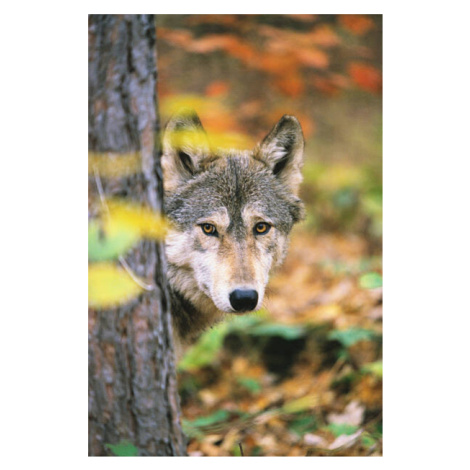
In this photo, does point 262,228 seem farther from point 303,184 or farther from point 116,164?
point 116,164

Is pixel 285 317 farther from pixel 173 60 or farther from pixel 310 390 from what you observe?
pixel 173 60

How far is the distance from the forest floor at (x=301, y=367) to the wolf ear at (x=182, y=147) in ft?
2.71

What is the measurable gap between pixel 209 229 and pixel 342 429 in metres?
1.53

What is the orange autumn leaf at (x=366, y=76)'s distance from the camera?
3186 millimetres

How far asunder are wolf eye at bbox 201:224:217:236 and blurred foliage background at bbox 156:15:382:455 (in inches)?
22.6

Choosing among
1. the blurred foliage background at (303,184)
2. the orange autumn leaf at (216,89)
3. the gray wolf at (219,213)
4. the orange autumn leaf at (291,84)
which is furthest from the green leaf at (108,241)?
the orange autumn leaf at (291,84)

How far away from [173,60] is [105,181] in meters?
1.18

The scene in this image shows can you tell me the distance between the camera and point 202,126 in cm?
290

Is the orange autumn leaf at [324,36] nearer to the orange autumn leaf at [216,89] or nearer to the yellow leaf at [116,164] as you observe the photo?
the orange autumn leaf at [216,89]

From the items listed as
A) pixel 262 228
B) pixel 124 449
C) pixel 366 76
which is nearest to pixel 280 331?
pixel 262 228

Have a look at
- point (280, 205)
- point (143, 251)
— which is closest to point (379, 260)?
point (280, 205)

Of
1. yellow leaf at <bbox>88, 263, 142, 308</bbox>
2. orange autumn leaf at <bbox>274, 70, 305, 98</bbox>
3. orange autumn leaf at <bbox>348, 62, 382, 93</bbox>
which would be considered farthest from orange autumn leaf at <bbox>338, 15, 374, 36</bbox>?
yellow leaf at <bbox>88, 263, 142, 308</bbox>

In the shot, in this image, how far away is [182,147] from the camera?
2.83 m

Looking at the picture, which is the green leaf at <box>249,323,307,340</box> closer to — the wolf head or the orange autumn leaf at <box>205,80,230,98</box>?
the wolf head
